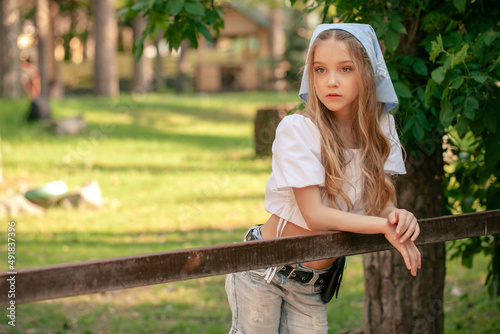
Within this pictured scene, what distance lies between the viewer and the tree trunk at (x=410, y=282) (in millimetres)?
3301

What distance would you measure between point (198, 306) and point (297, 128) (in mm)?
3176

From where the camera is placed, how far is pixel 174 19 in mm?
3332

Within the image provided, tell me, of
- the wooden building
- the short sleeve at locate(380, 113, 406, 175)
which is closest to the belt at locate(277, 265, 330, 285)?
the short sleeve at locate(380, 113, 406, 175)

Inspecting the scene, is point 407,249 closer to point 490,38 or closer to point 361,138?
point 361,138

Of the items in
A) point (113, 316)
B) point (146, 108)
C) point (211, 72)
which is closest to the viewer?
point (113, 316)

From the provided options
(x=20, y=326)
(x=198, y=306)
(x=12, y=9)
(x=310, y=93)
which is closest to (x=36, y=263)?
(x=20, y=326)

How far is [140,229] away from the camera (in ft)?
23.2

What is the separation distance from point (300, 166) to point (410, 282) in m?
1.66

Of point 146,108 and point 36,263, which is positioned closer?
point 36,263

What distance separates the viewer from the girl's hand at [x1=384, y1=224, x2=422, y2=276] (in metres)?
1.99

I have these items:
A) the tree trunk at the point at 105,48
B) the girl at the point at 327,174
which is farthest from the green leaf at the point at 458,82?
the tree trunk at the point at 105,48

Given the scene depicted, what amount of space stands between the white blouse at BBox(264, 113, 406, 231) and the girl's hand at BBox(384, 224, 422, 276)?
0.90 feet

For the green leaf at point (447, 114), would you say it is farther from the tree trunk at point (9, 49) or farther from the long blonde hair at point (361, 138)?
the tree trunk at point (9, 49)

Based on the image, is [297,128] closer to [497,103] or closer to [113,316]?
[497,103]
